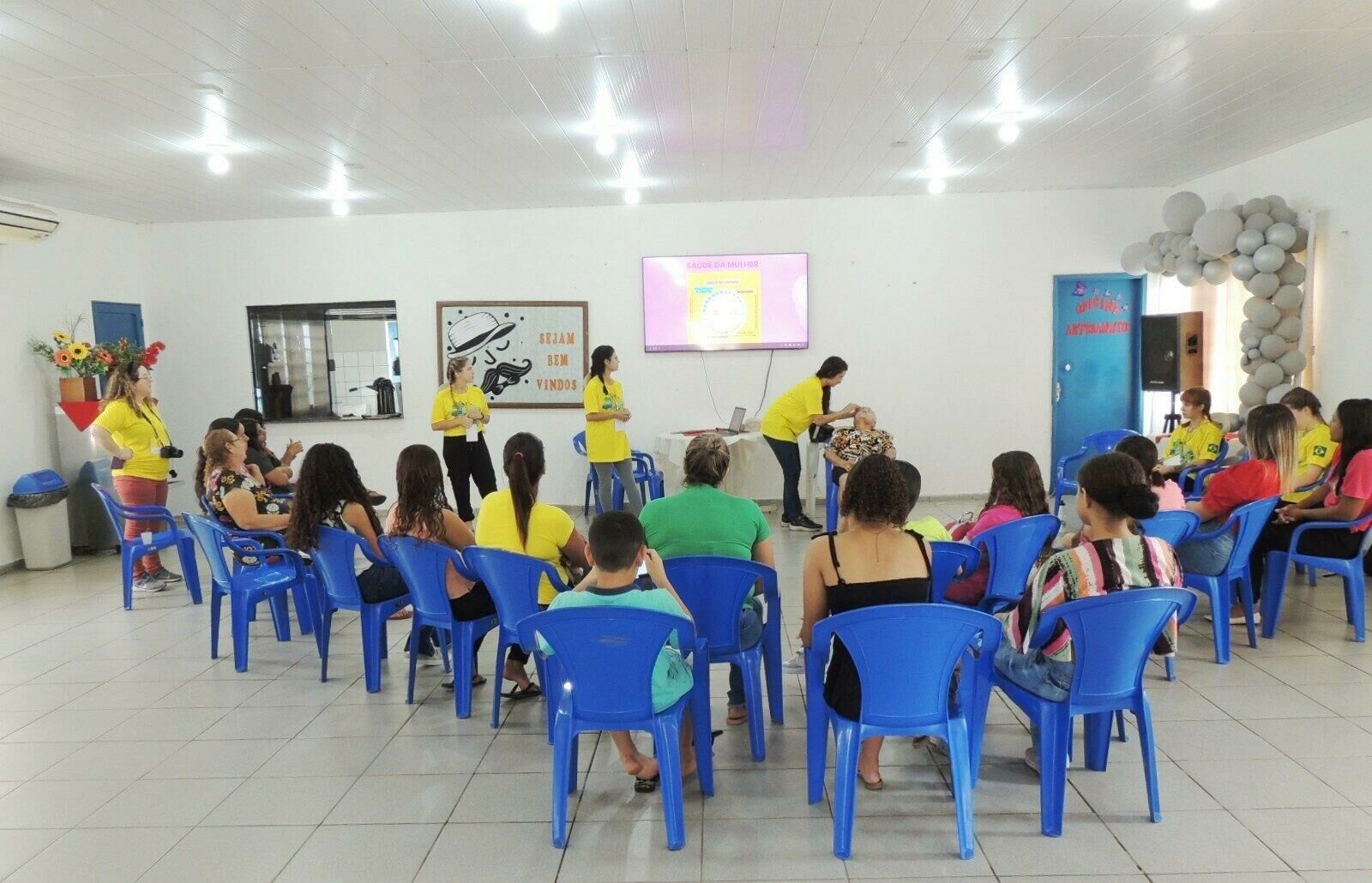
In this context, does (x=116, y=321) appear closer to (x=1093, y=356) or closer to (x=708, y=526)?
(x=708, y=526)

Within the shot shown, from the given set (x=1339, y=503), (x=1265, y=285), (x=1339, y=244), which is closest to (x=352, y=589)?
(x=1339, y=503)

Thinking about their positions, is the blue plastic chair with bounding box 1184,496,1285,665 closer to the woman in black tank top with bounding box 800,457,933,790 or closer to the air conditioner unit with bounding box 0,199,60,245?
the woman in black tank top with bounding box 800,457,933,790

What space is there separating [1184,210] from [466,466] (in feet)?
19.9

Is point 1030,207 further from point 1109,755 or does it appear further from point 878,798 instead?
point 878,798

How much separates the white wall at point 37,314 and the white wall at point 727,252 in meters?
0.77

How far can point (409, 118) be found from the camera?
5066 mm

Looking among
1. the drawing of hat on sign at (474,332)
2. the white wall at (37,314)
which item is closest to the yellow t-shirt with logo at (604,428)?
the drawing of hat on sign at (474,332)

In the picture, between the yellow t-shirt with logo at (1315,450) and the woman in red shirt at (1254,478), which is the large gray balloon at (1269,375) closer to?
the yellow t-shirt with logo at (1315,450)

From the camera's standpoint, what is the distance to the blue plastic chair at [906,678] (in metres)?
2.34

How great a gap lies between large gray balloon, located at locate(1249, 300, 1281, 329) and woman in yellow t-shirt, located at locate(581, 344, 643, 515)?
4.62m

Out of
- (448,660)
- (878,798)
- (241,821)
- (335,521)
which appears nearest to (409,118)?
(335,521)

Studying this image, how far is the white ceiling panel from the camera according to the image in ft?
11.8

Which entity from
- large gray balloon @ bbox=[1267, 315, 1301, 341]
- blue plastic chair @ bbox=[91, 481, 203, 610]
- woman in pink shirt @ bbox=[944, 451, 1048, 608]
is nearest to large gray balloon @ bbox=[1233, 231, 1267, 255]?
large gray balloon @ bbox=[1267, 315, 1301, 341]

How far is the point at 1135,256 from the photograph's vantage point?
25.0 ft
